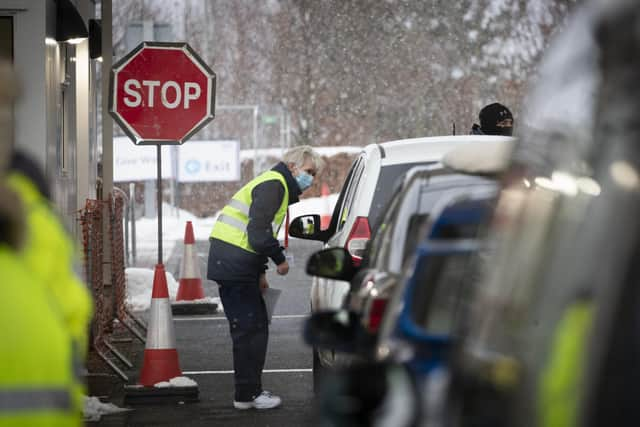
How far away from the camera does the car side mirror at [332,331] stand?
15.1 feet

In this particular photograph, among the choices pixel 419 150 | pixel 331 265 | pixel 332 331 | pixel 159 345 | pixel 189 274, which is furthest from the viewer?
pixel 189 274

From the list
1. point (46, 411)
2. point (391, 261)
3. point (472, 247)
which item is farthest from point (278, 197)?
point (46, 411)

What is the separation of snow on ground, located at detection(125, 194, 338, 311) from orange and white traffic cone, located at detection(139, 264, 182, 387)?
234 inches

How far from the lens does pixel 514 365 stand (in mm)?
2541

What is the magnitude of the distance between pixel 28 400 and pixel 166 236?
30916 mm

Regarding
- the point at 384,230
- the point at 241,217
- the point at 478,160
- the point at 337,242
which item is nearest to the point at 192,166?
the point at 241,217

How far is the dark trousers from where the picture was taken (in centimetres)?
973

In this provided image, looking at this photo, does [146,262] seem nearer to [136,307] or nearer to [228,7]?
[136,307]

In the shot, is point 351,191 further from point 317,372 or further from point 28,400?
point 28,400

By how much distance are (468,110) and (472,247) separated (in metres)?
49.3

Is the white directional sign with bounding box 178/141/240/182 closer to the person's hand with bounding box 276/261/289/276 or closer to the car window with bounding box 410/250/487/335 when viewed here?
the person's hand with bounding box 276/261/289/276

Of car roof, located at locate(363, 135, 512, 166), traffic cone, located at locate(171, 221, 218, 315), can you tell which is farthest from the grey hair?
traffic cone, located at locate(171, 221, 218, 315)

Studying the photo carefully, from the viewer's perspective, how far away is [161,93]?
11.5 metres

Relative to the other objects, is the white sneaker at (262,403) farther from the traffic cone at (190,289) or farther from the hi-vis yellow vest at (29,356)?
the traffic cone at (190,289)
